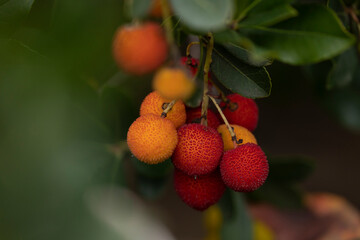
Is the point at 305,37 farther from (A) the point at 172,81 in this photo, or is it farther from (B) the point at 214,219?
(B) the point at 214,219

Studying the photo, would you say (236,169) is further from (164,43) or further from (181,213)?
(181,213)

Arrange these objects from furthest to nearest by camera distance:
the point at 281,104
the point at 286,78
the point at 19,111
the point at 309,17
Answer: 1. the point at 281,104
2. the point at 286,78
3. the point at 309,17
4. the point at 19,111

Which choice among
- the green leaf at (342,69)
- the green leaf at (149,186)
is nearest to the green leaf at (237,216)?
the green leaf at (149,186)

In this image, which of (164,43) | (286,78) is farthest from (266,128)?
(164,43)

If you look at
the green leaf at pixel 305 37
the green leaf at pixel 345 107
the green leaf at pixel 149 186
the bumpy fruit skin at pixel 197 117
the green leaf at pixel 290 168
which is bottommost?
the green leaf at pixel 290 168

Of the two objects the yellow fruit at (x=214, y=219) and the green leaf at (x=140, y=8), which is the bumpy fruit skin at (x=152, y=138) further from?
the yellow fruit at (x=214, y=219)

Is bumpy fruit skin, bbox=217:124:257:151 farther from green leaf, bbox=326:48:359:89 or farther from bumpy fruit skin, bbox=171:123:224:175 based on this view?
green leaf, bbox=326:48:359:89
